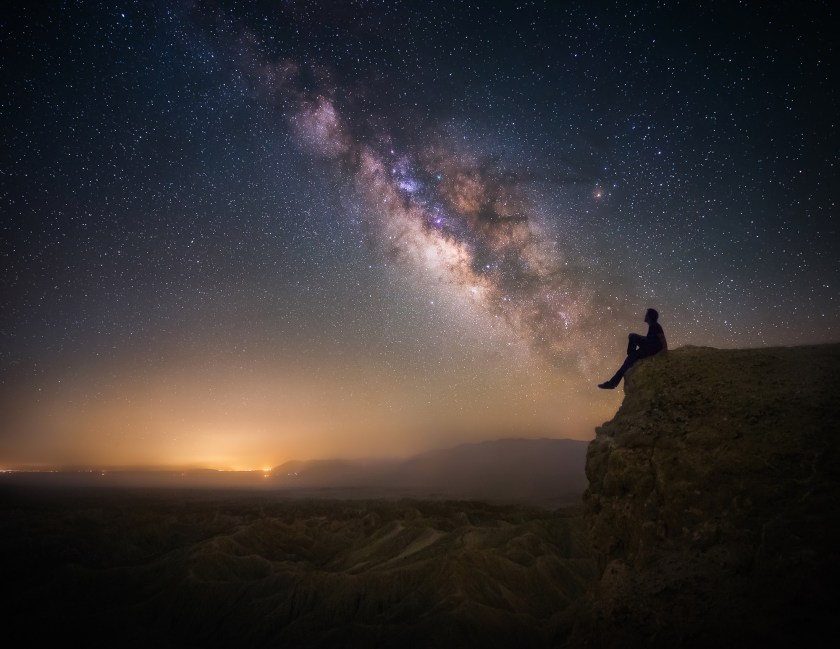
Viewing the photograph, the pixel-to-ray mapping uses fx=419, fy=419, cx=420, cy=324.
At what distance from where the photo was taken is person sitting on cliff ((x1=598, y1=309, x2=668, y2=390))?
11.0 meters

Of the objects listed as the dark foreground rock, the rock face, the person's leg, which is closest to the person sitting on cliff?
the person's leg

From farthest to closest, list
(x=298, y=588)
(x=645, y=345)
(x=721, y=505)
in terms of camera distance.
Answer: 1. (x=298, y=588)
2. (x=645, y=345)
3. (x=721, y=505)

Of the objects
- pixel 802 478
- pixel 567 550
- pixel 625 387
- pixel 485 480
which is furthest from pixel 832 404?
pixel 485 480

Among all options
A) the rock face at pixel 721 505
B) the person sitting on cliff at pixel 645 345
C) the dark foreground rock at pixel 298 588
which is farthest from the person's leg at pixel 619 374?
the dark foreground rock at pixel 298 588

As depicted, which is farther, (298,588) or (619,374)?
(298,588)

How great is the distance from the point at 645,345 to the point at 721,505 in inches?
185

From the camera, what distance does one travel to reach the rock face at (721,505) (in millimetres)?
5934

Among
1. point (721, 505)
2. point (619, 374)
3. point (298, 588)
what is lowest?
point (298, 588)

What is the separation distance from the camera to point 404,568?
33.3 metres

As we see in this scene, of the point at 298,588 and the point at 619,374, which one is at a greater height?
the point at 619,374

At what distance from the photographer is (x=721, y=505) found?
23.8 feet

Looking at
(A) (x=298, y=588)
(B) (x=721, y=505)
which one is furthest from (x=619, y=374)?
(A) (x=298, y=588)

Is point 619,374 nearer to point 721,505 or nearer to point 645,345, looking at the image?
point 645,345

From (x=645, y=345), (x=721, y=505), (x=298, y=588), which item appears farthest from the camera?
(x=298, y=588)
